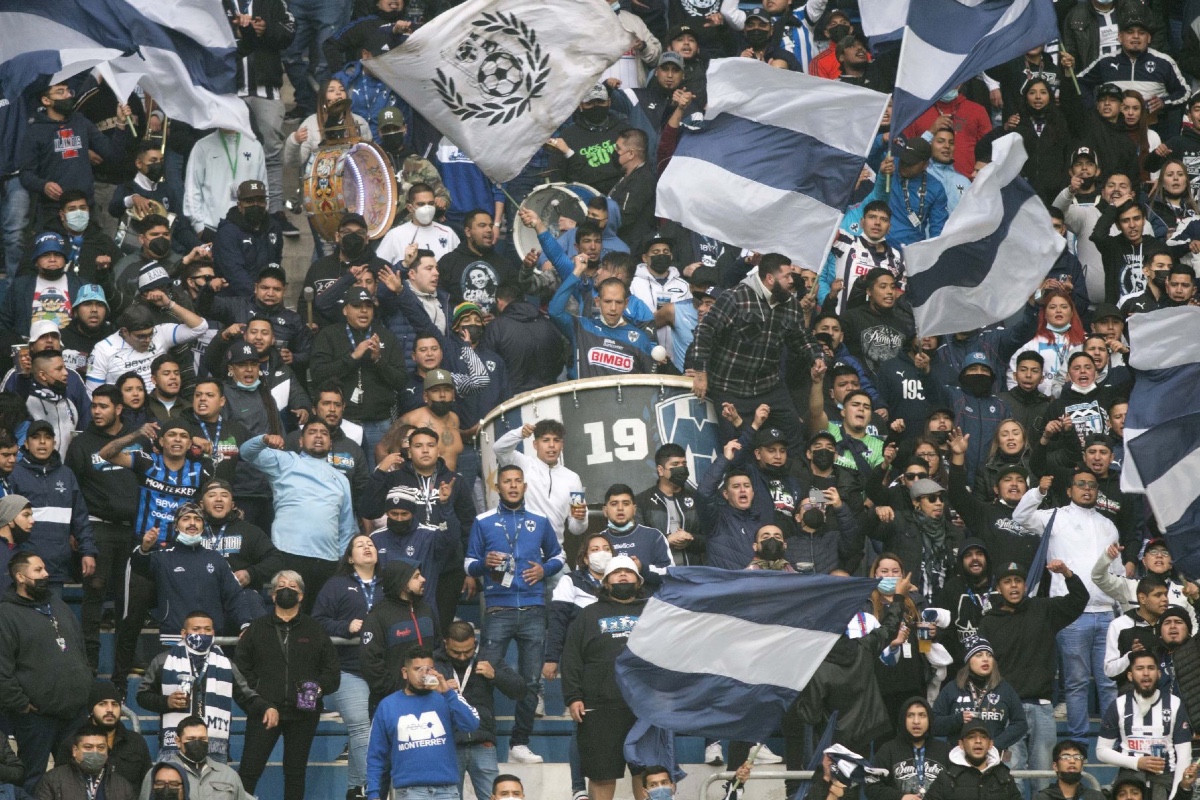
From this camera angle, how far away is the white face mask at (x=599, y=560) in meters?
16.4

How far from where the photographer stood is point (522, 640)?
16.7m

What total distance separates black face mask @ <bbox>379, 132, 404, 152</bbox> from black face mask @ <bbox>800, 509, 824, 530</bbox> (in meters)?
5.69

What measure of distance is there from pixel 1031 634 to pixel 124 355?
6661 mm

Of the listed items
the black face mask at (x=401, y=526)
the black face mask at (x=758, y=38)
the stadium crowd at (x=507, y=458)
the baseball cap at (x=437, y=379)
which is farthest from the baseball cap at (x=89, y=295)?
the black face mask at (x=758, y=38)

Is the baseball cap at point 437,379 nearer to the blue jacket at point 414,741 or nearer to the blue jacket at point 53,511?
the blue jacket at point 53,511

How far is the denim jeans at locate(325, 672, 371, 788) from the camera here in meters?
15.9

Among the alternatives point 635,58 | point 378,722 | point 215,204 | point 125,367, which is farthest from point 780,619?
point 635,58

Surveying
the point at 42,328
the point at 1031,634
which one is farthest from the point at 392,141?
the point at 1031,634

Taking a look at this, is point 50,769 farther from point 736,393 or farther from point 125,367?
point 736,393

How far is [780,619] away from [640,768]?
4.19ft

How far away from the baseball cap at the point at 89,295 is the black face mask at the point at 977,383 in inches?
253

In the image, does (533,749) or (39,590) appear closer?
(39,590)

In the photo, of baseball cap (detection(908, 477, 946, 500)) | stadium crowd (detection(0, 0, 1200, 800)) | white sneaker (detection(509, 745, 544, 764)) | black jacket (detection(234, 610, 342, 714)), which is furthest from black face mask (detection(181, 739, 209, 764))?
baseball cap (detection(908, 477, 946, 500))

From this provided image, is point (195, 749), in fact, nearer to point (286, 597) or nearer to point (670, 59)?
point (286, 597)
